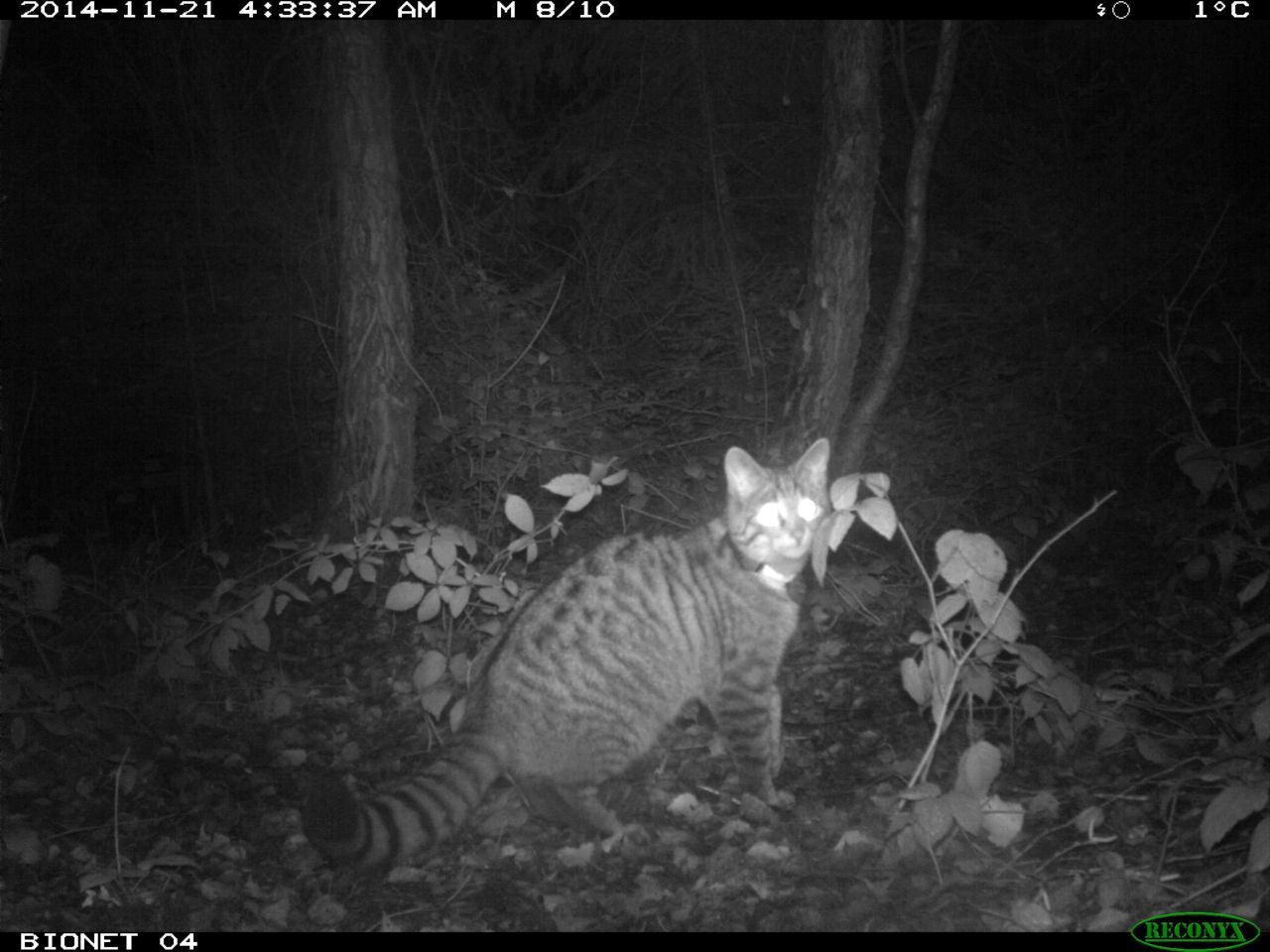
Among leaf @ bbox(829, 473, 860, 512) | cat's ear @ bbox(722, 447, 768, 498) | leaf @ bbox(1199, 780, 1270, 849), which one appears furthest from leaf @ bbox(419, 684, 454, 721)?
leaf @ bbox(1199, 780, 1270, 849)

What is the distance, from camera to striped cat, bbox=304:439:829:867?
15.0 feet

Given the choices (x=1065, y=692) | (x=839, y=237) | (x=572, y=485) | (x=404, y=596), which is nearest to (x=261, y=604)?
(x=404, y=596)

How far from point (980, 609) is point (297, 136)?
638 centimetres

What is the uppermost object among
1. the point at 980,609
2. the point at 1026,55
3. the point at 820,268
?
the point at 1026,55

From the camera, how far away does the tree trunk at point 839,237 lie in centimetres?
607

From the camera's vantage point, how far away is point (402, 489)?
6.83 meters

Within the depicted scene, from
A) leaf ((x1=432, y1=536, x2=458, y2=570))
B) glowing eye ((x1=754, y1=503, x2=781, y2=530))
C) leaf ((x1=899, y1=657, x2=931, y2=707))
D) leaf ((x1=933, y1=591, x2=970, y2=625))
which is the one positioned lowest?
leaf ((x1=899, y1=657, x2=931, y2=707))

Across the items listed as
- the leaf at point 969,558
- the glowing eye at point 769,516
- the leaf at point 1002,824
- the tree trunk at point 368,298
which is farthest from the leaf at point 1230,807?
the tree trunk at point 368,298

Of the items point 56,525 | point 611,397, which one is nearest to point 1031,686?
point 611,397

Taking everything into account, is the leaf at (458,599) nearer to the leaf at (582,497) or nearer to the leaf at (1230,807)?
the leaf at (582,497)

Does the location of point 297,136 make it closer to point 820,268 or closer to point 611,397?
point 611,397

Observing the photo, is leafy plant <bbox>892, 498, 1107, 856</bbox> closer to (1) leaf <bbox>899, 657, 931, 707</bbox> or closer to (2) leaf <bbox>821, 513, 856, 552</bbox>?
(1) leaf <bbox>899, 657, 931, 707</bbox>

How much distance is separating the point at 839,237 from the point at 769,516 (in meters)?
2.41

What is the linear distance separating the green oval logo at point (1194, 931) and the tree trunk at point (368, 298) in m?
4.89
